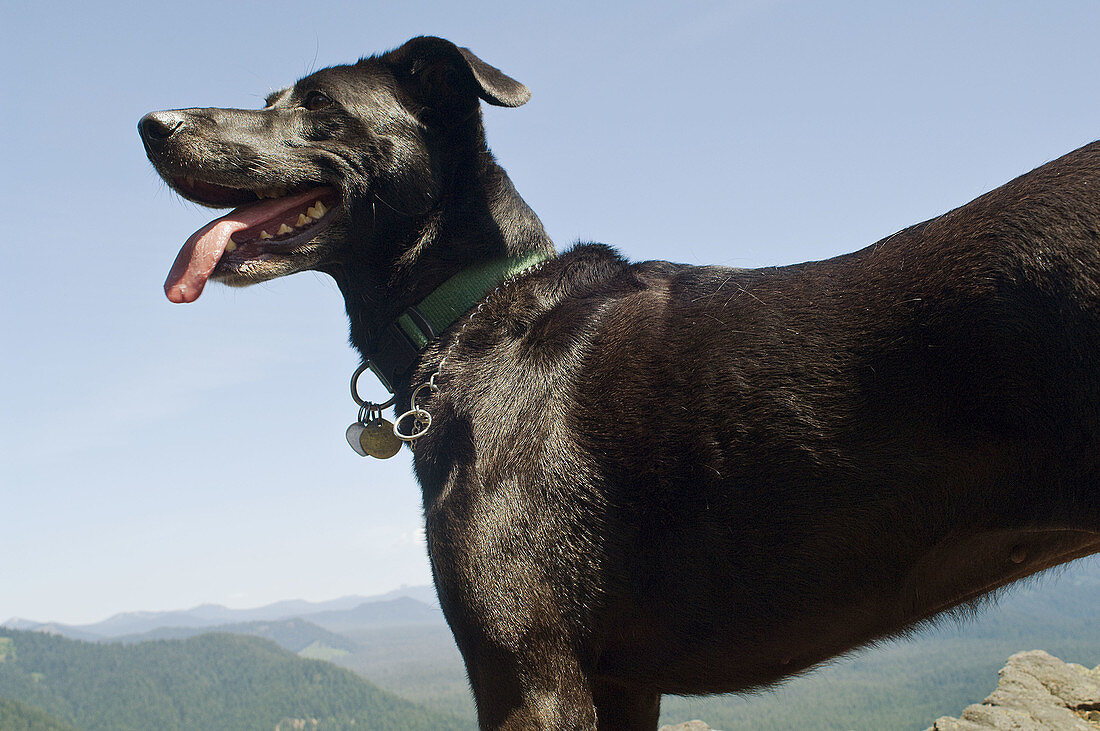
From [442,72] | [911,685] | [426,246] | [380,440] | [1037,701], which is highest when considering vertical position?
[442,72]

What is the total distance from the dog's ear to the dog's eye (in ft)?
1.29

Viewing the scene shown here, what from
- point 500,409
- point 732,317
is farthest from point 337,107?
point 732,317

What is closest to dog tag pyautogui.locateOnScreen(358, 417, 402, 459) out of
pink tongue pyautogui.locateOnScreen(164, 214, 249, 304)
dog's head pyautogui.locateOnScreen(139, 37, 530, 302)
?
dog's head pyautogui.locateOnScreen(139, 37, 530, 302)

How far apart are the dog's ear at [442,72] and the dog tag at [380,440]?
5.20ft

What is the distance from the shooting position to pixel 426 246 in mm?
3371

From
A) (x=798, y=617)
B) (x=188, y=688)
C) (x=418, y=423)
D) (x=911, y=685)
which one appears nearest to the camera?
(x=798, y=617)

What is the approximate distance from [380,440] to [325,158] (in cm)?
132

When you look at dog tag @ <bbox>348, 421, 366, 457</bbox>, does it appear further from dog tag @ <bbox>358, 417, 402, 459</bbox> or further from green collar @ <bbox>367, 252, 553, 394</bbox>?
green collar @ <bbox>367, 252, 553, 394</bbox>

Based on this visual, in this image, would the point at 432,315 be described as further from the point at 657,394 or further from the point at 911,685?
the point at 911,685

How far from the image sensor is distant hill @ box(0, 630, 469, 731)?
154m

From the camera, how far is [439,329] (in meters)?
3.28

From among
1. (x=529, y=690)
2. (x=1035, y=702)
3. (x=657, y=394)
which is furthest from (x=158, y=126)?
(x=1035, y=702)

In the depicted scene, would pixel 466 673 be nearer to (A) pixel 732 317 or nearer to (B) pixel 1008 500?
(A) pixel 732 317

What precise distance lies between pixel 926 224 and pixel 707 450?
104cm
